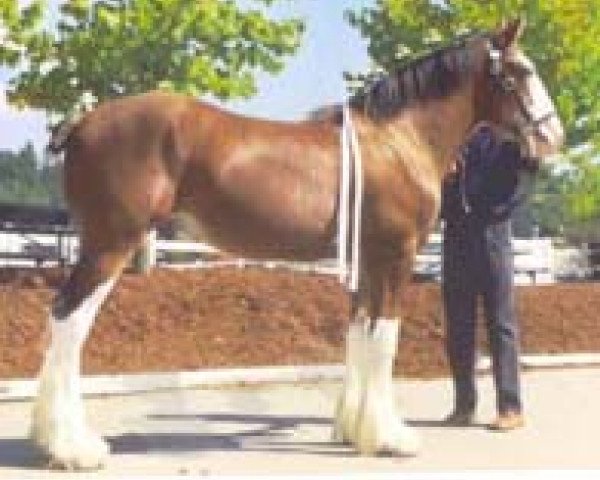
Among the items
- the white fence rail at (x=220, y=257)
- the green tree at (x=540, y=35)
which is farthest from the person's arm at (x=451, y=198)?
the green tree at (x=540, y=35)

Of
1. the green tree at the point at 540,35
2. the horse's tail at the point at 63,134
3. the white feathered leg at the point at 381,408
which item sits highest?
the green tree at the point at 540,35

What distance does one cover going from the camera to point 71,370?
7.76 meters

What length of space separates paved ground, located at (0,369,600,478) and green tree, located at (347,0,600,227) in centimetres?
1607

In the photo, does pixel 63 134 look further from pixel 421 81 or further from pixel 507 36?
pixel 507 36

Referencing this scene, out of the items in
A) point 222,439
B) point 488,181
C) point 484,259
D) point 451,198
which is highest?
point 488,181

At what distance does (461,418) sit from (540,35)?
19.1m

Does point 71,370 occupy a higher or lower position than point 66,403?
higher

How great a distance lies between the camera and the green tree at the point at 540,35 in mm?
27312

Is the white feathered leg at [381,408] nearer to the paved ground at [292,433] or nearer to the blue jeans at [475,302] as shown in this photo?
the paved ground at [292,433]

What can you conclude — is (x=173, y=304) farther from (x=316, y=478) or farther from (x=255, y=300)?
(x=316, y=478)

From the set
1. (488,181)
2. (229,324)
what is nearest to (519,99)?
(488,181)

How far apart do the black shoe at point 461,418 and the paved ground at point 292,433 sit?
87 millimetres

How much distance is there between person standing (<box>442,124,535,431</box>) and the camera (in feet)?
30.5

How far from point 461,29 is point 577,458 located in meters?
20.5
